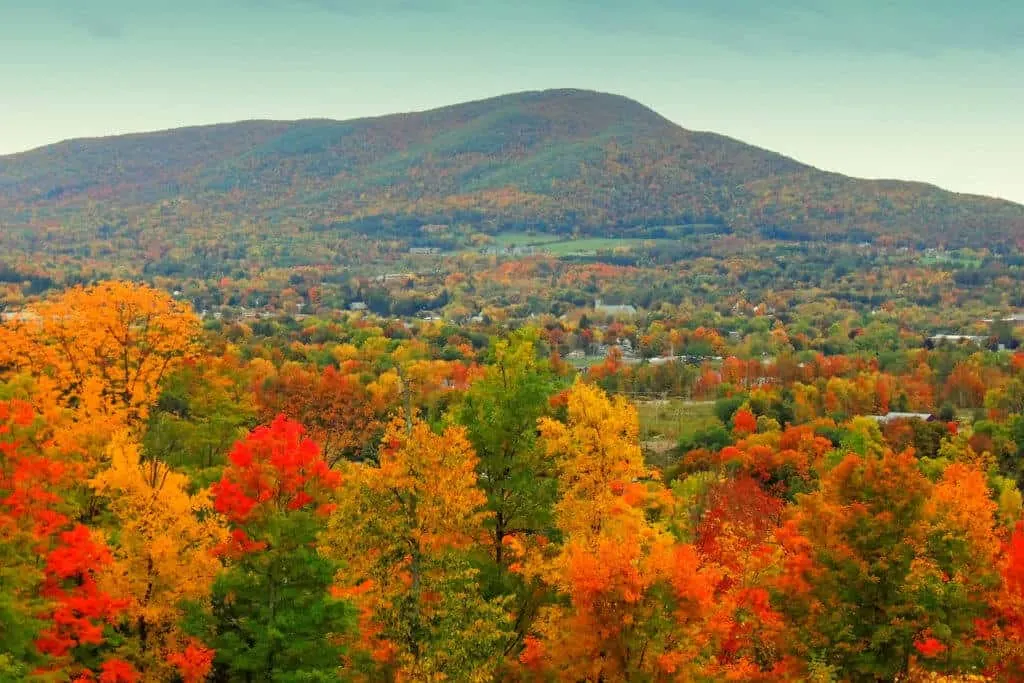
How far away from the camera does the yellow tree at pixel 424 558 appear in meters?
34.1

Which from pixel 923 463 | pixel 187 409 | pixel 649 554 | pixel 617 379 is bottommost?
pixel 617 379

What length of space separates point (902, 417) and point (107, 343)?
312ft

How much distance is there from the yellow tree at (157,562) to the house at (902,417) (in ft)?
324

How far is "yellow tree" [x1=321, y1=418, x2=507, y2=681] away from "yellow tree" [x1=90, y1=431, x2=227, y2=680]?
5795 millimetres

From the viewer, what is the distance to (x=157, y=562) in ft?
123

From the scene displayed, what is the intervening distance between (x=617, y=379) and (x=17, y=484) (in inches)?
5377

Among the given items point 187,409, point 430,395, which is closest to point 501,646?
Result: point 187,409

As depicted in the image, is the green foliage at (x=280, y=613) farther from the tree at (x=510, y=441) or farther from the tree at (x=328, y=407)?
the tree at (x=328, y=407)

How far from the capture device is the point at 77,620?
34.6 metres

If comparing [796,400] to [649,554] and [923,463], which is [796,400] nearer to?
[923,463]

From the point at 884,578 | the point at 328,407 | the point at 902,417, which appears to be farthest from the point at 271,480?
the point at 902,417

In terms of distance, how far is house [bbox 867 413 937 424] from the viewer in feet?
408

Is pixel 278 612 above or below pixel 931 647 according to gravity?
above

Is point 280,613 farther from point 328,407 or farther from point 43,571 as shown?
point 328,407
